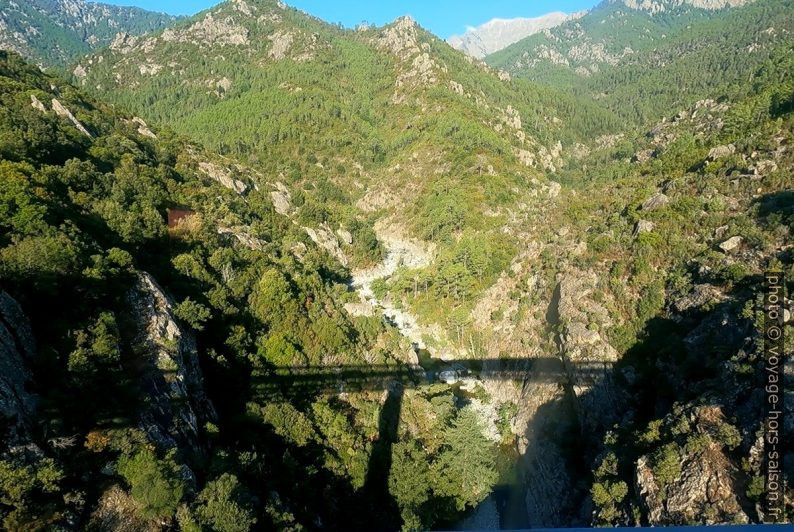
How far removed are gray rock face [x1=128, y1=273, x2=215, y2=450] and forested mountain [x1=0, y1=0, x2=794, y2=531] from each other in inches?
A: 6.8

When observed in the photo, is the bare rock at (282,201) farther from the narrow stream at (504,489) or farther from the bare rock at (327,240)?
the narrow stream at (504,489)

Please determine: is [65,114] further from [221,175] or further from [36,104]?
[221,175]

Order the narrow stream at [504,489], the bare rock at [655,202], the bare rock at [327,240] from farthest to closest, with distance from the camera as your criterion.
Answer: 1. the bare rock at [327,240]
2. the bare rock at [655,202]
3. the narrow stream at [504,489]

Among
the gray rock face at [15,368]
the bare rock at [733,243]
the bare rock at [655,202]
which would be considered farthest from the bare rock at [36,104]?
the bare rock at [733,243]

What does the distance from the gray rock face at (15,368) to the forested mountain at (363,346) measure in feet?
0.41

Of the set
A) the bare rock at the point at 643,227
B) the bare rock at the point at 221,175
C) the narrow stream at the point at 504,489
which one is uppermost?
the bare rock at the point at 221,175

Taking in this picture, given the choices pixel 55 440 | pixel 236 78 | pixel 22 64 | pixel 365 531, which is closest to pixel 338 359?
pixel 365 531

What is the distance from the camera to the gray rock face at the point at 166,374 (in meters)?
24.7

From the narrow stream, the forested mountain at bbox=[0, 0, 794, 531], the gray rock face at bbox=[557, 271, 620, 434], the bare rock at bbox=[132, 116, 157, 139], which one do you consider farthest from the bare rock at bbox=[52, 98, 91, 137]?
the gray rock face at bbox=[557, 271, 620, 434]

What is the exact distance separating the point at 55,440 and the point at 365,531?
2105 centimetres

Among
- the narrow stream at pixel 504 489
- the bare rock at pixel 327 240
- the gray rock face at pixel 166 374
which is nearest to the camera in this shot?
the gray rock face at pixel 166 374

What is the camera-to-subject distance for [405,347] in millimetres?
56438

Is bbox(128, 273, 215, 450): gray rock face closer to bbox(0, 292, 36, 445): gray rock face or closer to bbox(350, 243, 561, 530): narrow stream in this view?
bbox(0, 292, 36, 445): gray rock face

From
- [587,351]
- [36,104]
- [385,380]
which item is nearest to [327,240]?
[385,380]
